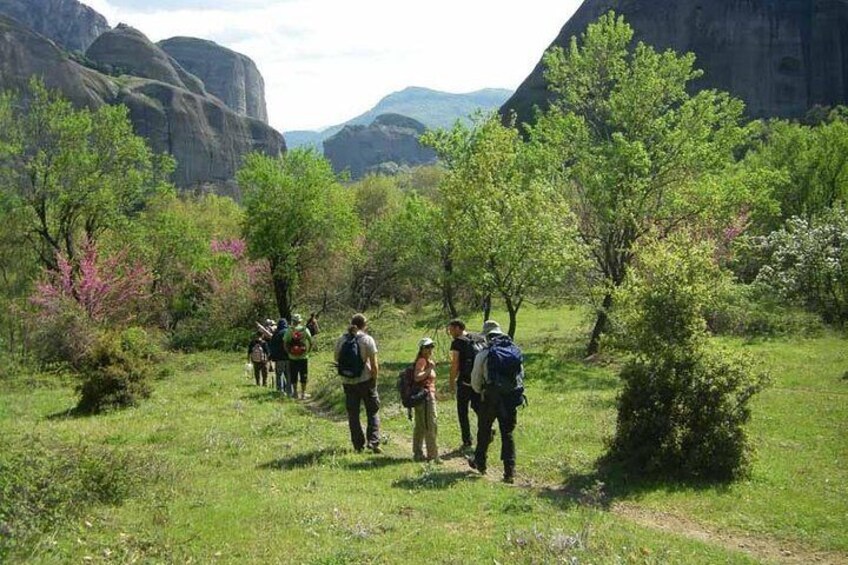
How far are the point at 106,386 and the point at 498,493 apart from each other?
14102 millimetres

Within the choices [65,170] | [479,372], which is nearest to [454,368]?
[479,372]

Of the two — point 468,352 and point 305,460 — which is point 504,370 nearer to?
point 468,352

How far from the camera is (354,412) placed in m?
13.6

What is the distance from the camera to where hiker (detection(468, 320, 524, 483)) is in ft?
38.0

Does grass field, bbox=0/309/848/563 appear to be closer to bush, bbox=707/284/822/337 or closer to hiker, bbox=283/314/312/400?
hiker, bbox=283/314/312/400

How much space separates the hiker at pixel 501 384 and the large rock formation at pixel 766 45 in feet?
397

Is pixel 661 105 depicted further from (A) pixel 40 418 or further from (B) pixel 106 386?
(A) pixel 40 418

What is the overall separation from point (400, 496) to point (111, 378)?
12923 millimetres

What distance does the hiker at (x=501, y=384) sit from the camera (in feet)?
38.0

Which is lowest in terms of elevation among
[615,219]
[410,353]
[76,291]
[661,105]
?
[410,353]

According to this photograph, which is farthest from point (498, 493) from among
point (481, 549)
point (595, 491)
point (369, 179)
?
point (369, 179)

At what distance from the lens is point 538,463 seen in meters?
13.5

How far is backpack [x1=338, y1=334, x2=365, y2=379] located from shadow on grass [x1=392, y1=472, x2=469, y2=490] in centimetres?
248

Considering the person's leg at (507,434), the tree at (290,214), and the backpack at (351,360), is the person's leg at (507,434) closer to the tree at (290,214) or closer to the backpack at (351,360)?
the backpack at (351,360)
